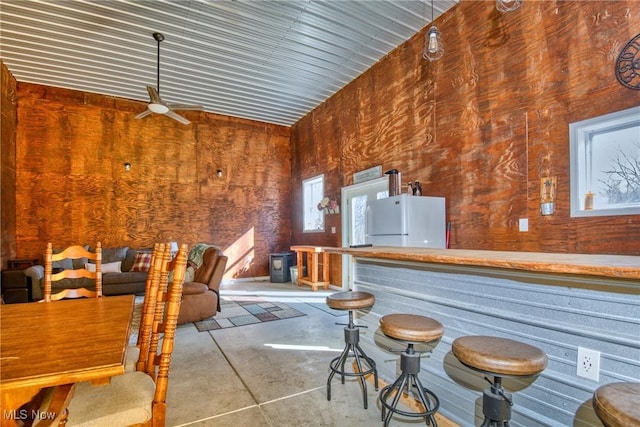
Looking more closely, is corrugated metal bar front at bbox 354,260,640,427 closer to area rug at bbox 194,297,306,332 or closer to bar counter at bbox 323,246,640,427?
bar counter at bbox 323,246,640,427

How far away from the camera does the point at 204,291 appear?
161 inches

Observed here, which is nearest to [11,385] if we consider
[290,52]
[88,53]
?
[290,52]

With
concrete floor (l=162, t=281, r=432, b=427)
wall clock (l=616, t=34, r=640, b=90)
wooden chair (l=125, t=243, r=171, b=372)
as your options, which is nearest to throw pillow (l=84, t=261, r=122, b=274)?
concrete floor (l=162, t=281, r=432, b=427)

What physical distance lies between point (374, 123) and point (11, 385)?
197 inches

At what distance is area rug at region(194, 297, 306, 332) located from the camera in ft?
13.0

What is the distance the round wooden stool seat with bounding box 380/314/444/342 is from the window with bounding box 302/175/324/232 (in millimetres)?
5063

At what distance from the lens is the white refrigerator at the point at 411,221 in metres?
3.44

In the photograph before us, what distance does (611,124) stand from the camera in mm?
2441

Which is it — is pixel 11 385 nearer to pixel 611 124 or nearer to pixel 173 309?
pixel 173 309

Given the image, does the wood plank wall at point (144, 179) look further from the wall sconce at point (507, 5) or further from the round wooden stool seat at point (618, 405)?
the round wooden stool seat at point (618, 405)

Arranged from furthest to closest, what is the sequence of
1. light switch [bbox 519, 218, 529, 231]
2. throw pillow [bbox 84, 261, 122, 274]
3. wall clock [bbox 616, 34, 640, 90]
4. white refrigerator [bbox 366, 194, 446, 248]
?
1. throw pillow [bbox 84, 261, 122, 274]
2. white refrigerator [bbox 366, 194, 446, 248]
3. light switch [bbox 519, 218, 529, 231]
4. wall clock [bbox 616, 34, 640, 90]

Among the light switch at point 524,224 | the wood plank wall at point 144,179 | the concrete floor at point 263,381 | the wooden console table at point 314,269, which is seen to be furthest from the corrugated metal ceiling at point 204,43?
the concrete floor at point 263,381

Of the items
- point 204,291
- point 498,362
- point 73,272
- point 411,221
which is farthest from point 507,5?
point 204,291

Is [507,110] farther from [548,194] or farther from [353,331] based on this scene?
[353,331]
